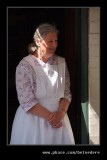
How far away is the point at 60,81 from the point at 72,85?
648mm

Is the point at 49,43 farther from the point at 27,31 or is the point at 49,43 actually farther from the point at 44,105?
the point at 27,31

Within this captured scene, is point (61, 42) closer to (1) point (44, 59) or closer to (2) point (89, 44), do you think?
(2) point (89, 44)

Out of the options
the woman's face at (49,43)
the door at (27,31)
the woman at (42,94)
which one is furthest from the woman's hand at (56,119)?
the door at (27,31)

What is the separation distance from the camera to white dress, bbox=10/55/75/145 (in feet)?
9.89

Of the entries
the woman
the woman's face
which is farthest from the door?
the woman's face

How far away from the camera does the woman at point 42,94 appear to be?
298 cm

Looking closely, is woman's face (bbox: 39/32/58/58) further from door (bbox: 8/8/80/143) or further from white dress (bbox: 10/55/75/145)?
door (bbox: 8/8/80/143)

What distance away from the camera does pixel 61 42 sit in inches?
153

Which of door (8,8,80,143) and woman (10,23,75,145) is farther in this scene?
door (8,8,80,143)

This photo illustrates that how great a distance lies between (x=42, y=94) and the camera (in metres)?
3.01

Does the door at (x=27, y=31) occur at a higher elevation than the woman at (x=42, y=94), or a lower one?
higher

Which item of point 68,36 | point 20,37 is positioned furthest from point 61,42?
point 20,37

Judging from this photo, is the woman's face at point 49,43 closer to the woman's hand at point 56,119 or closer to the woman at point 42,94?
the woman at point 42,94

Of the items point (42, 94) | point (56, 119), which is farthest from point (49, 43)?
point (56, 119)
